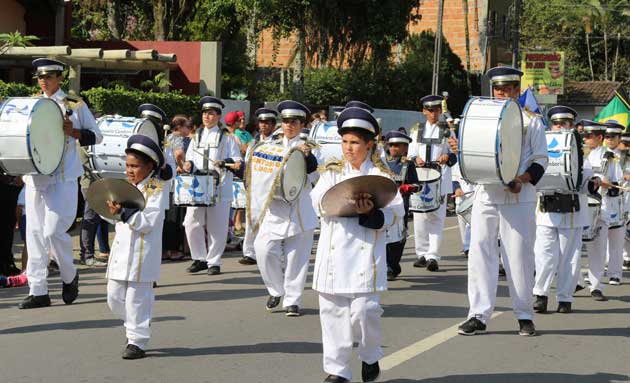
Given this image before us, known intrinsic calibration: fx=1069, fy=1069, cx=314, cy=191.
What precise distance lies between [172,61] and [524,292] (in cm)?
1699

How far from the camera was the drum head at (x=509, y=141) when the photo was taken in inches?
344

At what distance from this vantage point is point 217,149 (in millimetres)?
13336

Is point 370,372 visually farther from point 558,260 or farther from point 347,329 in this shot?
point 558,260

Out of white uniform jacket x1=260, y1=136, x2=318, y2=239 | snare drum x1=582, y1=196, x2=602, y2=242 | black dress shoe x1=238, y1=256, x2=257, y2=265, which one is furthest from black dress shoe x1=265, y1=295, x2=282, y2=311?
black dress shoe x1=238, y1=256, x2=257, y2=265

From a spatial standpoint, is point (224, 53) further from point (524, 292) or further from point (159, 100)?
point (524, 292)

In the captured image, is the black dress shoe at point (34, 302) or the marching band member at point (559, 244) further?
the marching band member at point (559, 244)

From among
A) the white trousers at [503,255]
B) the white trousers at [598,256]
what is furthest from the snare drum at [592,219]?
the white trousers at [503,255]

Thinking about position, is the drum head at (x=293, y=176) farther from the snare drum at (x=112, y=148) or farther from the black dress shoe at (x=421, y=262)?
the black dress shoe at (x=421, y=262)

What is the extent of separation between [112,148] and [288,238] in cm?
330

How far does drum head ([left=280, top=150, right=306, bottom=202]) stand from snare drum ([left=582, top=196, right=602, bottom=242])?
321 centimetres

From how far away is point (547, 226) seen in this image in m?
10.6

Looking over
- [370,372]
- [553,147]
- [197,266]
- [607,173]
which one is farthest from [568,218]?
[197,266]

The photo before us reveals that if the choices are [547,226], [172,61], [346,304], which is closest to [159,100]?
[172,61]

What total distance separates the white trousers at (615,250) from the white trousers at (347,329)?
6552mm
